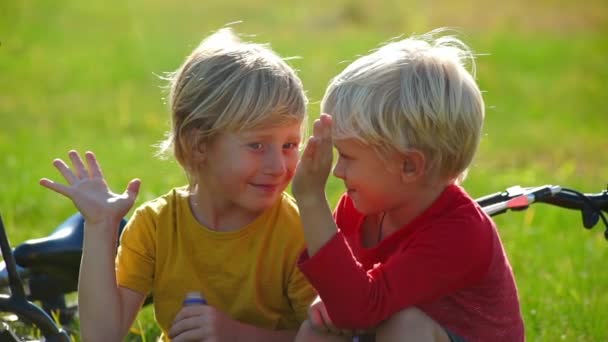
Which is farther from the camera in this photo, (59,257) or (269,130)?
(59,257)

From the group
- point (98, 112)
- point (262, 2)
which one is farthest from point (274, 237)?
point (262, 2)

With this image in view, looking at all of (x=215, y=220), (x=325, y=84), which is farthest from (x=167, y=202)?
(x=325, y=84)

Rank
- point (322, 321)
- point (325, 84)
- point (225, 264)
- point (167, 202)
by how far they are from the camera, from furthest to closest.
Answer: point (325, 84), point (167, 202), point (225, 264), point (322, 321)

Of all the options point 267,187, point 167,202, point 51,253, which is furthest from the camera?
point 51,253

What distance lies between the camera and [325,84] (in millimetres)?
12234

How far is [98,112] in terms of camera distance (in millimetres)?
10758

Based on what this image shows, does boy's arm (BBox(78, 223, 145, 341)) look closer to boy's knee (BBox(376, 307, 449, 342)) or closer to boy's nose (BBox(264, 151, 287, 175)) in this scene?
boy's nose (BBox(264, 151, 287, 175))

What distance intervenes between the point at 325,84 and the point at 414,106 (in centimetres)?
901

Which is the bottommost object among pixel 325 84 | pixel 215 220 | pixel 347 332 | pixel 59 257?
pixel 325 84

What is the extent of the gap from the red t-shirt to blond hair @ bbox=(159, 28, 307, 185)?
508 mm

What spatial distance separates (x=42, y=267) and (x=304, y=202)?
155 centimetres

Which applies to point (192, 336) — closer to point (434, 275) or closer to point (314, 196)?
point (314, 196)

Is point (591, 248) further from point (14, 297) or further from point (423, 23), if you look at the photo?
point (423, 23)

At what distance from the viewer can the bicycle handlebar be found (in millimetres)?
3883
